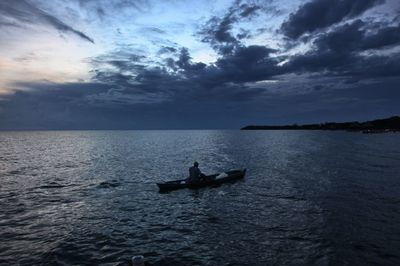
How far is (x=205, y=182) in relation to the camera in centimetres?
3697

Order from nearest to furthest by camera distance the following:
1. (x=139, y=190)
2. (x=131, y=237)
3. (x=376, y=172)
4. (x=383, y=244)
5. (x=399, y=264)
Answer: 1. (x=399, y=264)
2. (x=383, y=244)
3. (x=131, y=237)
4. (x=139, y=190)
5. (x=376, y=172)

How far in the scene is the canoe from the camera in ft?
114

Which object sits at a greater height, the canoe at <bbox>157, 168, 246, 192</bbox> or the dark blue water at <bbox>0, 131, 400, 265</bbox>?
the canoe at <bbox>157, 168, 246, 192</bbox>

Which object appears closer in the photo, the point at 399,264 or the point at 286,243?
the point at 399,264

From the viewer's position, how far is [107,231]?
70.5 feet

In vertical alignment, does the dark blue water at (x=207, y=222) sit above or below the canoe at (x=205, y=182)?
below

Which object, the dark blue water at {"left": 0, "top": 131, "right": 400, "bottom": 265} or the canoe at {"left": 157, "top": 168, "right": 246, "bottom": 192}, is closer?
the dark blue water at {"left": 0, "top": 131, "right": 400, "bottom": 265}

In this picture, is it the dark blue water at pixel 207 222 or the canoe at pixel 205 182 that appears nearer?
the dark blue water at pixel 207 222

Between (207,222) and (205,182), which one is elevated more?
(205,182)

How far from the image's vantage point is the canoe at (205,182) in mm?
34656

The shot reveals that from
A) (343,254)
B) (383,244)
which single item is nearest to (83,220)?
(343,254)

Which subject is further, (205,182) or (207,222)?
(205,182)

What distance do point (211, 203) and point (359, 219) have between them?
40.5 ft

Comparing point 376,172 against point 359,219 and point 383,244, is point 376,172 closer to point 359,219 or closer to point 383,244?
point 359,219
